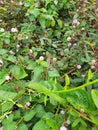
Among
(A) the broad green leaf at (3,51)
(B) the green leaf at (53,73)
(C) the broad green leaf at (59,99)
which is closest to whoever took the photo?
(C) the broad green leaf at (59,99)

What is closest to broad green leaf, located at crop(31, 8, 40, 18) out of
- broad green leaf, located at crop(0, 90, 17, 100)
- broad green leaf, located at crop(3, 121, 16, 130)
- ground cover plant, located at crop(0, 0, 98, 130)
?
ground cover plant, located at crop(0, 0, 98, 130)

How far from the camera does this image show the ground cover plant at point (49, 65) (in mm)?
1441

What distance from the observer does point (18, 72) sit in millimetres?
1675

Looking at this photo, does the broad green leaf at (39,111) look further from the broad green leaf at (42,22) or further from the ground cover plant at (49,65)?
the broad green leaf at (42,22)

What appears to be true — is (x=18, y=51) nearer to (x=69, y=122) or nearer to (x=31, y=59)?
(x=31, y=59)

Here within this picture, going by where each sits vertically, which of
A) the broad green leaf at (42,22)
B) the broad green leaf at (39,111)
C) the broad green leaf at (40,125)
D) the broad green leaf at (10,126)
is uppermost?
the broad green leaf at (42,22)

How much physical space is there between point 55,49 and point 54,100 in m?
0.59

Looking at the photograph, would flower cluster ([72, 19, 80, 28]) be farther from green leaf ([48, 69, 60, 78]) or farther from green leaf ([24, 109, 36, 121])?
green leaf ([24, 109, 36, 121])

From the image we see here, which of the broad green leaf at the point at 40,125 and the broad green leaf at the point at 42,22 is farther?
the broad green leaf at the point at 42,22

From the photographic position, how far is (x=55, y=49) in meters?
2.00

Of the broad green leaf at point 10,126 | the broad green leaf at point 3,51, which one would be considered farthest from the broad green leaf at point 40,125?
the broad green leaf at point 3,51

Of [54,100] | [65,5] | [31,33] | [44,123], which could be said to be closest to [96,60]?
[54,100]

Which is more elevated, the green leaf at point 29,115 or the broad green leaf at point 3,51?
the broad green leaf at point 3,51

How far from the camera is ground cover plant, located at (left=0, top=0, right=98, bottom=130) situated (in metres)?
1.44
